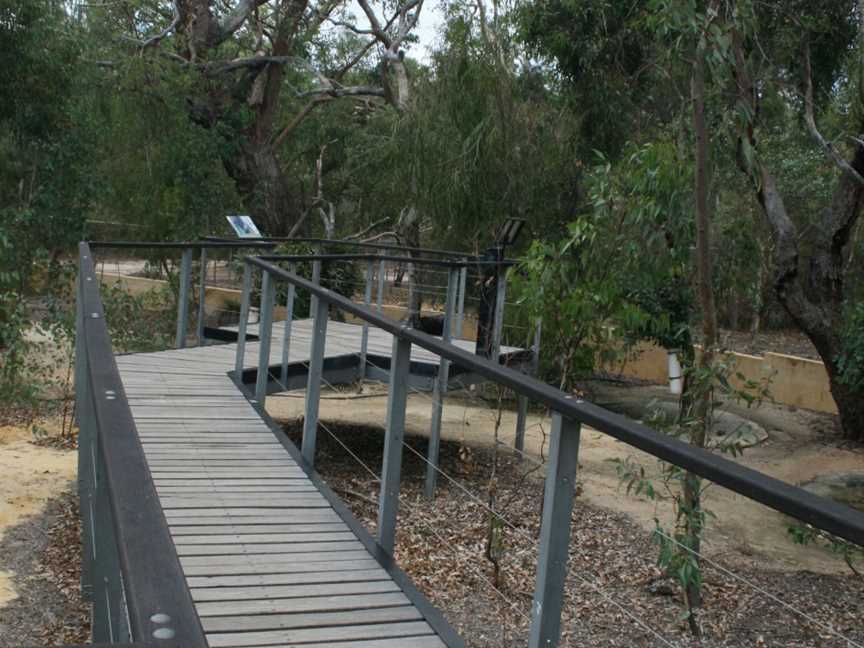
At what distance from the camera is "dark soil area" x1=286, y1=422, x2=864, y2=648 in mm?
6793

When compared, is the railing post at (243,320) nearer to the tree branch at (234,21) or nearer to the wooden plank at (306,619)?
the wooden plank at (306,619)

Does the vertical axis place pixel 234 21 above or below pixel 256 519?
above

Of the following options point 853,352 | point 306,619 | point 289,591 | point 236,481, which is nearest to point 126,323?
point 236,481

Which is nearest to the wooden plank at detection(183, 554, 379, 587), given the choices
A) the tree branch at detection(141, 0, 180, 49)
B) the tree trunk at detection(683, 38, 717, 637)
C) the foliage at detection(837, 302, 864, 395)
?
the tree trunk at detection(683, 38, 717, 637)

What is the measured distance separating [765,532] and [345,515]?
6.30 m

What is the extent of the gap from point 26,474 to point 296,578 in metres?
6.64

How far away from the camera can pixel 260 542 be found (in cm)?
375

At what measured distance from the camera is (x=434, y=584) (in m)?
7.30

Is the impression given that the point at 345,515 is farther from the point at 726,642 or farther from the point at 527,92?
the point at 527,92

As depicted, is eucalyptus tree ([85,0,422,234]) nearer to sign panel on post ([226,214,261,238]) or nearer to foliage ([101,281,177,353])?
foliage ([101,281,177,353])

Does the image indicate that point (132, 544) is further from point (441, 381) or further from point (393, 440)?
point (441, 381)

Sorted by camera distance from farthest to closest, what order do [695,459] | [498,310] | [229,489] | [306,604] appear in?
[498,310]
[229,489]
[306,604]
[695,459]

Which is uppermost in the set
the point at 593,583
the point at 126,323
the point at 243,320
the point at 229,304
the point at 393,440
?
the point at 243,320

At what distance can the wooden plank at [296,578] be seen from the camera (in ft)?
10.9
